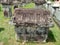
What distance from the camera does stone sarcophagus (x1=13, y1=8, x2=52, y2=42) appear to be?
8.49 meters

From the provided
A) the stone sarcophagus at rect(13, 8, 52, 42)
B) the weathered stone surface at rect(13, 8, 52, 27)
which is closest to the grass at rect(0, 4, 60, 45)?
the stone sarcophagus at rect(13, 8, 52, 42)

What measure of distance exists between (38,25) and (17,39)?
1275 mm

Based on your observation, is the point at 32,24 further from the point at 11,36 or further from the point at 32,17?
the point at 11,36

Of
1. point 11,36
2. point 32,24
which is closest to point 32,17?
point 32,24

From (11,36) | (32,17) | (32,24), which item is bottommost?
(11,36)

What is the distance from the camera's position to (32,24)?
8.52 meters

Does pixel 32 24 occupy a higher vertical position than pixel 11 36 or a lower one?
higher

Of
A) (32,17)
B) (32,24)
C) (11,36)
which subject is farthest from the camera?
(11,36)

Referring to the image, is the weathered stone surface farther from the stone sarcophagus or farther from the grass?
the grass

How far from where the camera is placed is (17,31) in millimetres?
8758

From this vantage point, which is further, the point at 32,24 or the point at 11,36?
the point at 11,36

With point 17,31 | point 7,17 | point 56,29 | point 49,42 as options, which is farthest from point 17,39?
point 7,17

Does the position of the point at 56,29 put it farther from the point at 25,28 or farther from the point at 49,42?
the point at 25,28

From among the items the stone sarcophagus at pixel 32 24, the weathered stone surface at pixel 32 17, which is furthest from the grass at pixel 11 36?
the weathered stone surface at pixel 32 17
